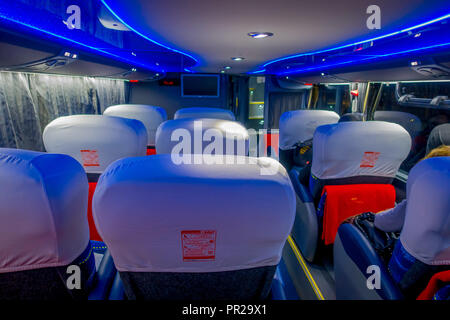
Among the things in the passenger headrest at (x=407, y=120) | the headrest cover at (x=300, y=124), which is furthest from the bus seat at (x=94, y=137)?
the passenger headrest at (x=407, y=120)

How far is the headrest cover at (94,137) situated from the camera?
212 centimetres

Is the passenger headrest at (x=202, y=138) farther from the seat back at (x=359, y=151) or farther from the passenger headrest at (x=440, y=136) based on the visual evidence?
the passenger headrest at (x=440, y=136)

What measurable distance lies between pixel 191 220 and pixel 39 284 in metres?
0.71

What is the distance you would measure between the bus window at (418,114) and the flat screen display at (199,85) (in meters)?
6.04

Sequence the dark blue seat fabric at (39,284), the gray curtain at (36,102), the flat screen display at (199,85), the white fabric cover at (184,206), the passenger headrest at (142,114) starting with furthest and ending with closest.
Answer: the flat screen display at (199,85) → the passenger headrest at (142,114) → the gray curtain at (36,102) → the dark blue seat fabric at (39,284) → the white fabric cover at (184,206)

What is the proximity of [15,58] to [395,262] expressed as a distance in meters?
3.09

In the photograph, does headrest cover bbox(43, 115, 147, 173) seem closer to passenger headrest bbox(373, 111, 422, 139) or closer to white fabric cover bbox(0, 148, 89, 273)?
white fabric cover bbox(0, 148, 89, 273)

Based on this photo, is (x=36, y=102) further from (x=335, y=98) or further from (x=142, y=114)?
(x=335, y=98)

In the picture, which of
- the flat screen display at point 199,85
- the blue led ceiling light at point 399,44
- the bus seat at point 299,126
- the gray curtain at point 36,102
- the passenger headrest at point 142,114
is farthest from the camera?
the flat screen display at point 199,85

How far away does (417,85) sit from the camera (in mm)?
3531

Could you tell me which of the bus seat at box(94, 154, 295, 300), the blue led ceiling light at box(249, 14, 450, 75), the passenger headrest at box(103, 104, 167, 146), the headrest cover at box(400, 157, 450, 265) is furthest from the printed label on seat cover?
the passenger headrest at box(103, 104, 167, 146)

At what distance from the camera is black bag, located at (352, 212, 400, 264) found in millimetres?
1779

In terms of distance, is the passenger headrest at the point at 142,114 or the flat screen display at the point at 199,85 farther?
the flat screen display at the point at 199,85

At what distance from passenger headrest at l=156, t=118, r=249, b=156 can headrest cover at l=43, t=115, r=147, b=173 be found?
1.01 ft
